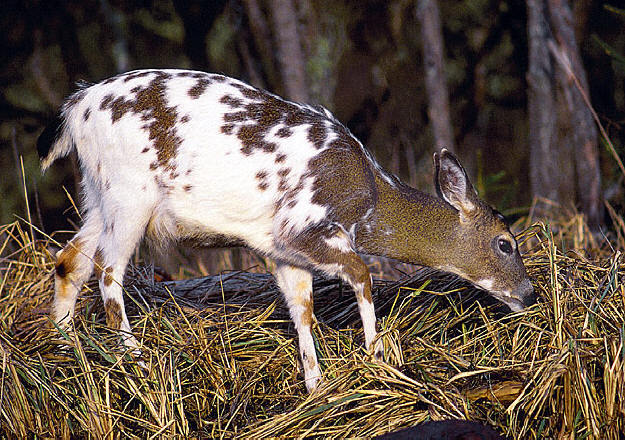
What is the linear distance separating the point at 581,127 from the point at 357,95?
3077 mm

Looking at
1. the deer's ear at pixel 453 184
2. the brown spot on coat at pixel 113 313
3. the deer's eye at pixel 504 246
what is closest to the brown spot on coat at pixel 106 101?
the brown spot on coat at pixel 113 313

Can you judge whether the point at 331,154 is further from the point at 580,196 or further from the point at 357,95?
the point at 357,95

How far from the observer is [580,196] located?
7602mm

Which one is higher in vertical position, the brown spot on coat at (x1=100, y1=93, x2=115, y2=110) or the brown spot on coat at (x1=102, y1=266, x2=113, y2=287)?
the brown spot on coat at (x1=100, y1=93, x2=115, y2=110)

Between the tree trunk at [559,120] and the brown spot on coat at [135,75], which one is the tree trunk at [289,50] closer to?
the tree trunk at [559,120]

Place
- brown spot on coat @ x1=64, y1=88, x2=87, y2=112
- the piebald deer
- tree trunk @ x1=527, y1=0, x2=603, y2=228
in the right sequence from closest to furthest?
the piebald deer → brown spot on coat @ x1=64, y1=88, x2=87, y2=112 → tree trunk @ x1=527, y1=0, x2=603, y2=228

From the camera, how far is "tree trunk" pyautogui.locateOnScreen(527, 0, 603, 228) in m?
7.47

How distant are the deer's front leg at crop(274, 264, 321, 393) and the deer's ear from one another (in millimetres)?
835

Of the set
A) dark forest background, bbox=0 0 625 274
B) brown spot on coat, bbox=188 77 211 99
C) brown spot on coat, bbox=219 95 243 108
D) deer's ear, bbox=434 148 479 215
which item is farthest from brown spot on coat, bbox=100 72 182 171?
dark forest background, bbox=0 0 625 274

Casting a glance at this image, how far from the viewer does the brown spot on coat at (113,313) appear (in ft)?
12.9

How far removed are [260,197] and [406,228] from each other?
78 centimetres

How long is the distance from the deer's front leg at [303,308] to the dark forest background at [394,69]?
3.96 metres

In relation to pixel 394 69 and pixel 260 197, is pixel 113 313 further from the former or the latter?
pixel 394 69

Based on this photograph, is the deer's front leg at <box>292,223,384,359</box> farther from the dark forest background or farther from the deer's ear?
the dark forest background
